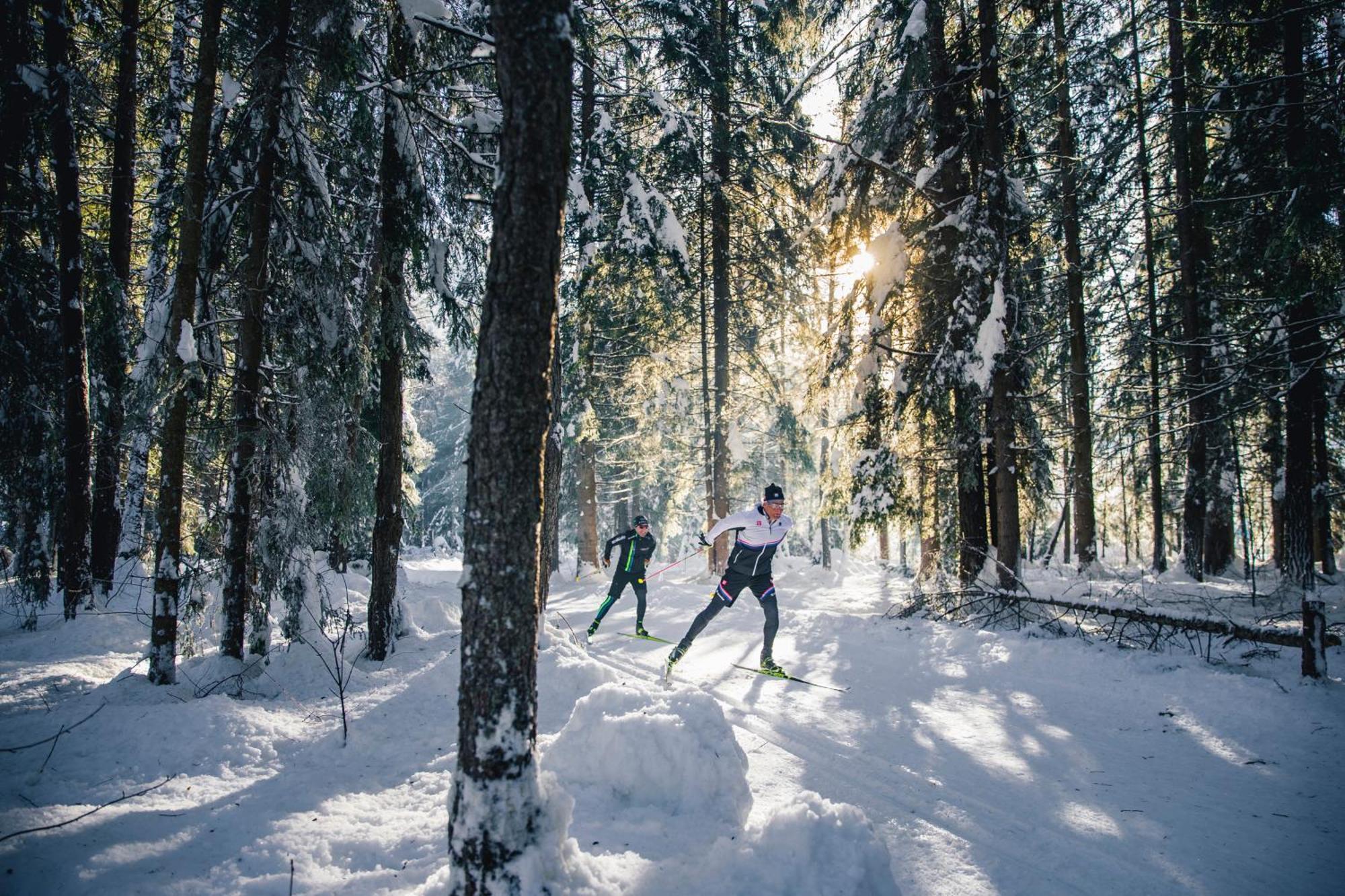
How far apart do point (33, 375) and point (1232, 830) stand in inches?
552

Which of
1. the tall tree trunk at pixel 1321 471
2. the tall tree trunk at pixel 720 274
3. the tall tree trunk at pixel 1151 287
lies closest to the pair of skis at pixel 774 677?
the tall tree trunk at pixel 1151 287

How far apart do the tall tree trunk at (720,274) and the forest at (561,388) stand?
32 centimetres

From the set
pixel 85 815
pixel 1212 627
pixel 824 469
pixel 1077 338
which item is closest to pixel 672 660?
pixel 85 815

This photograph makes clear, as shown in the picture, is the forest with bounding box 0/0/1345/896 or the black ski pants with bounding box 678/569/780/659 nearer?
the forest with bounding box 0/0/1345/896

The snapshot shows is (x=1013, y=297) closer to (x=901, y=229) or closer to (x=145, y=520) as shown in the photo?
(x=901, y=229)

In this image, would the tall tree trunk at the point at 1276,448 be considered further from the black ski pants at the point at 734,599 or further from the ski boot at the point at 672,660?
the ski boot at the point at 672,660

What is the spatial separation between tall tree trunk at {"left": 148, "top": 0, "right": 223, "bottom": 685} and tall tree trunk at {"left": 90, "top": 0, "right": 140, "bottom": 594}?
10.1ft

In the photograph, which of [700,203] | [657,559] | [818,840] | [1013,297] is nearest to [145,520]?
[700,203]

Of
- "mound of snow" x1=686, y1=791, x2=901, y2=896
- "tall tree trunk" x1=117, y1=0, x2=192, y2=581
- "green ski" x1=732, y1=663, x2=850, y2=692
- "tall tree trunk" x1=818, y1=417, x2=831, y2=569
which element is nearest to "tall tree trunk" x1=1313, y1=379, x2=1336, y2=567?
"tall tree trunk" x1=818, y1=417, x2=831, y2=569

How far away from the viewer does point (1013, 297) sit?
9.18m

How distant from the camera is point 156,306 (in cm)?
Answer: 622

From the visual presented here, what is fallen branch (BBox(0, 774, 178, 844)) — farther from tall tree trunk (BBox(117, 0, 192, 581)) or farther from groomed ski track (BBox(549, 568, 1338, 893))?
groomed ski track (BBox(549, 568, 1338, 893))

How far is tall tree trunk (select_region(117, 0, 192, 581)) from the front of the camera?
6.07 meters

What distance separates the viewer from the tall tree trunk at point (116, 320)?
334 inches
